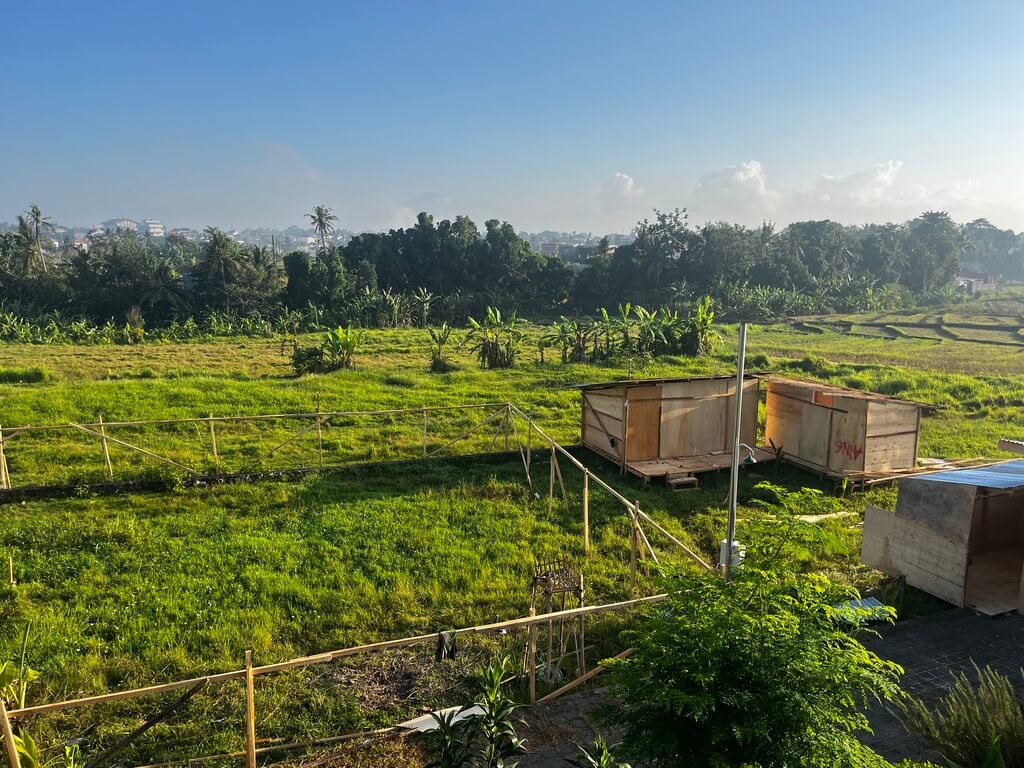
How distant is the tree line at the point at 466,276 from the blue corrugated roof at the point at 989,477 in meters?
40.2

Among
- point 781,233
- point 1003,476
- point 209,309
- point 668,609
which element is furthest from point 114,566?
point 781,233

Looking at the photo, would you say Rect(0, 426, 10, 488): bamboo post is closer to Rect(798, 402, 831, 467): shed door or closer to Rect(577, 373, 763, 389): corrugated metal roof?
Rect(577, 373, 763, 389): corrugated metal roof

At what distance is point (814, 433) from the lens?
50.5 ft

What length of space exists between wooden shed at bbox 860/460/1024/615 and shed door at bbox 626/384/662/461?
536 cm

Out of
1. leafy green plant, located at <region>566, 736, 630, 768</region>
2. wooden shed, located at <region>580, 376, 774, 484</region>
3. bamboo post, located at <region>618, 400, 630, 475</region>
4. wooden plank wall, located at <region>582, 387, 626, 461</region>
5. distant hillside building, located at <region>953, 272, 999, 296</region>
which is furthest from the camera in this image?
distant hillside building, located at <region>953, 272, 999, 296</region>

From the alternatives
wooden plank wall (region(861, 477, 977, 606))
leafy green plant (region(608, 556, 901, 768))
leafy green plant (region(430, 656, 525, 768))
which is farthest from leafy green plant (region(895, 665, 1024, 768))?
wooden plank wall (region(861, 477, 977, 606))

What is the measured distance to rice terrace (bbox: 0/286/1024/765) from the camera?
7293 mm

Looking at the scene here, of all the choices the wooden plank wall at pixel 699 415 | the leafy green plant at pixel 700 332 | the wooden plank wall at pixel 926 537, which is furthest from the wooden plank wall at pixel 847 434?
the leafy green plant at pixel 700 332

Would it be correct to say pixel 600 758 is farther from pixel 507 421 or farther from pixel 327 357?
pixel 327 357

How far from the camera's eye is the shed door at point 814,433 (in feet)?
49.5

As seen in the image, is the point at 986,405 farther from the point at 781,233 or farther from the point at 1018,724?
the point at 781,233

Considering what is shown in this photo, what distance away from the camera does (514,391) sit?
74.7 ft

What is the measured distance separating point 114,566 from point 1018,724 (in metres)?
11.2

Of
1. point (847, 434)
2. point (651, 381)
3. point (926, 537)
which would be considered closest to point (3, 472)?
point (651, 381)
